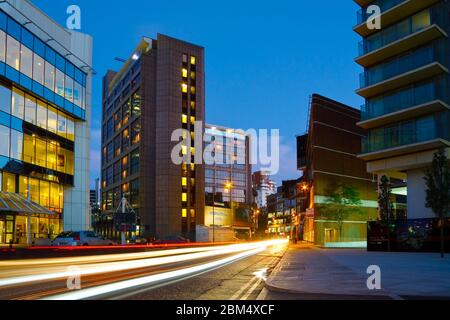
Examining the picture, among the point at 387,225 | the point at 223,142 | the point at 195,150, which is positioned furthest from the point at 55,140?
the point at 223,142

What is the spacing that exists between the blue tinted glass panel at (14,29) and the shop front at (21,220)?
13.2 meters

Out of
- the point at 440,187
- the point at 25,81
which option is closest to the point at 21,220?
the point at 25,81

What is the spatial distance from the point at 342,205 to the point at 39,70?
42364 millimetres

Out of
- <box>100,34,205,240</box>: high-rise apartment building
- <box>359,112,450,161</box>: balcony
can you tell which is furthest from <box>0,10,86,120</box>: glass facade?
<box>100,34,205,240</box>: high-rise apartment building

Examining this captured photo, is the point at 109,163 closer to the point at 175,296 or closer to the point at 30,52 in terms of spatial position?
the point at 30,52

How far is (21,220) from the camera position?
144 ft

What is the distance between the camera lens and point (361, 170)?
8069cm

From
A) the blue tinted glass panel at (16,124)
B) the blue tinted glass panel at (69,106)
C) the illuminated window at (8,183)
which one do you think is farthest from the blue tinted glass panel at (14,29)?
the illuminated window at (8,183)

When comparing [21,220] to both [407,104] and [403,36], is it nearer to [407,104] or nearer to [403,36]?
[407,104]

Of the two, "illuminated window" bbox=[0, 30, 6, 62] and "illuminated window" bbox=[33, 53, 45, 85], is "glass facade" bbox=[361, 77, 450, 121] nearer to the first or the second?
"illuminated window" bbox=[33, 53, 45, 85]

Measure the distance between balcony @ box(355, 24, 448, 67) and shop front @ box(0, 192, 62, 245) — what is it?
1249 inches

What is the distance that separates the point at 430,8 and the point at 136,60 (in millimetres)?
83147

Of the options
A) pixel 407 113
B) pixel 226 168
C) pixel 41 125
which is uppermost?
pixel 226 168

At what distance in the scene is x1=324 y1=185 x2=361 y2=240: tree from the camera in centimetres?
6900
